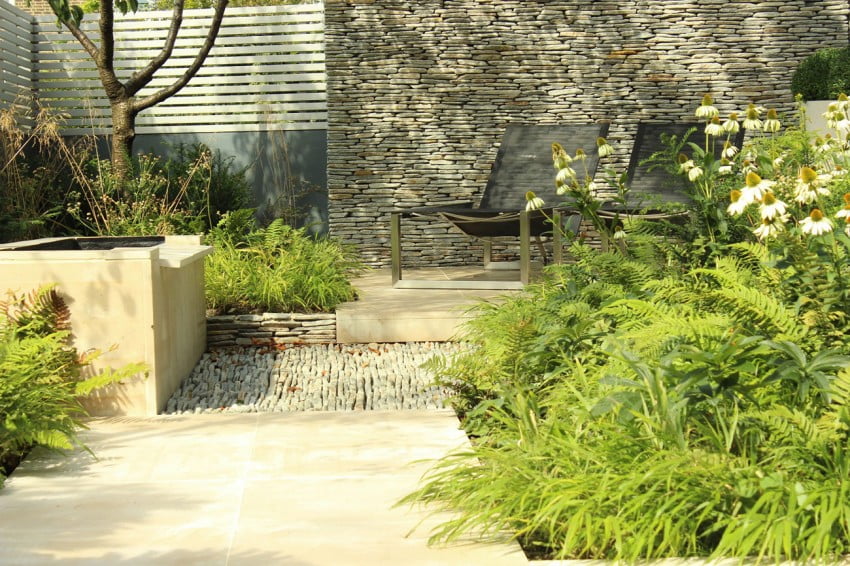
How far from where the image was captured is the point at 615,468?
8.91ft

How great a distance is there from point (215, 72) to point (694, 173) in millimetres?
6564

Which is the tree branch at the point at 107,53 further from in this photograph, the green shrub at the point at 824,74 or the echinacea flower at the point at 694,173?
the green shrub at the point at 824,74

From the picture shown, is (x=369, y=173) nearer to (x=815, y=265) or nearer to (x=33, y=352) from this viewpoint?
(x=33, y=352)

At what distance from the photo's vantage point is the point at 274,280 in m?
6.25

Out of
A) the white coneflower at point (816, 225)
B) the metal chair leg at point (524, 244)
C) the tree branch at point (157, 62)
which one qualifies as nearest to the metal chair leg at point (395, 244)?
the metal chair leg at point (524, 244)

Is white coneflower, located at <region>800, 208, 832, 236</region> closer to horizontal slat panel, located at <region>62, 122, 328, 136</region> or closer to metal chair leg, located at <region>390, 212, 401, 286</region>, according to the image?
metal chair leg, located at <region>390, 212, 401, 286</region>

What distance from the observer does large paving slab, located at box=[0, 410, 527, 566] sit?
2.64 meters

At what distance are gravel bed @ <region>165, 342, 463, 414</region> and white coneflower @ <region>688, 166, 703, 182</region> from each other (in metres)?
1.30

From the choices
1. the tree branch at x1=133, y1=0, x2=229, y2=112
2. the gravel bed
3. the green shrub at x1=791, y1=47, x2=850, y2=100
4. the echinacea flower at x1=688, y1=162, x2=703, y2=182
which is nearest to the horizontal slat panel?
the tree branch at x1=133, y1=0, x2=229, y2=112

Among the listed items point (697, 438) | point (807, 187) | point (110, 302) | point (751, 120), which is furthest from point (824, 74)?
point (697, 438)

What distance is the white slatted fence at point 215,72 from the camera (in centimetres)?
972

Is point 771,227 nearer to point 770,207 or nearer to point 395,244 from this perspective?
point 770,207

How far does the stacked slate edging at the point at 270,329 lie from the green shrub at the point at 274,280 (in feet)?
0.44

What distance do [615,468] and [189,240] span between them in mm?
4040
